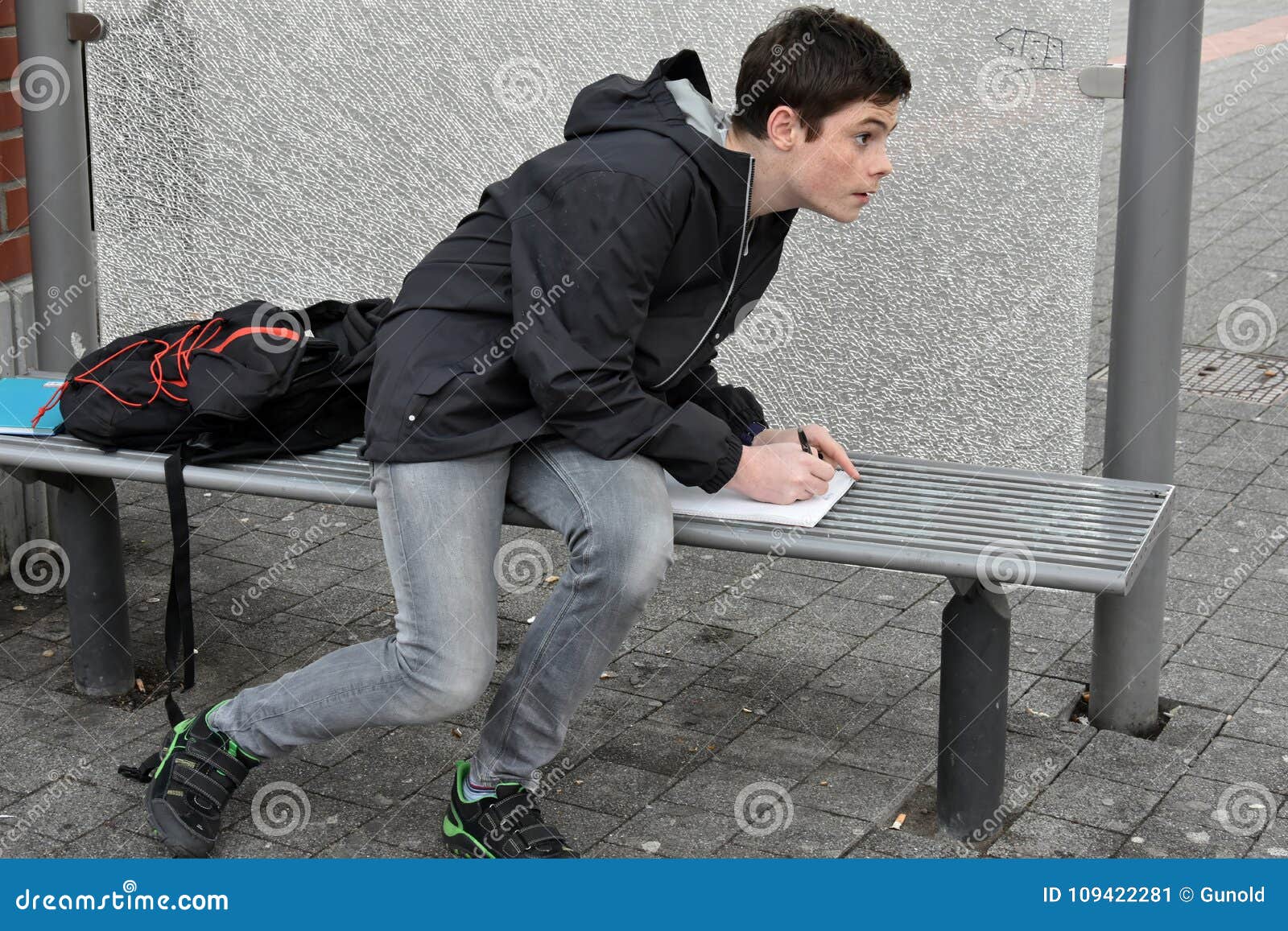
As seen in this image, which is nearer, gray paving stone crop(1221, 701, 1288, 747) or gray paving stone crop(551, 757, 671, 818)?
gray paving stone crop(551, 757, 671, 818)

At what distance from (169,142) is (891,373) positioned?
7.40 ft

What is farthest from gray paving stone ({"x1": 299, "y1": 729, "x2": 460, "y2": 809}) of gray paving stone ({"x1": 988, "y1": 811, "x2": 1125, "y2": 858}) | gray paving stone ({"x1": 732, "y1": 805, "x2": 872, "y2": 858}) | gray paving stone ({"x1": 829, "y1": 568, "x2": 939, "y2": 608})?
gray paving stone ({"x1": 829, "y1": 568, "x2": 939, "y2": 608})

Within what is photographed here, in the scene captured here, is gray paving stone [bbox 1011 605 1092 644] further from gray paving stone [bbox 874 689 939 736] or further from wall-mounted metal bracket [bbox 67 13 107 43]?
wall-mounted metal bracket [bbox 67 13 107 43]

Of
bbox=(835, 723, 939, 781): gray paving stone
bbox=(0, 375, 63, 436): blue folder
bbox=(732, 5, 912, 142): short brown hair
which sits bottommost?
bbox=(835, 723, 939, 781): gray paving stone

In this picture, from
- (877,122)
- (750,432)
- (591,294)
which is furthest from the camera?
(750,432)

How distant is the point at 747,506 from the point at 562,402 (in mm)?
439

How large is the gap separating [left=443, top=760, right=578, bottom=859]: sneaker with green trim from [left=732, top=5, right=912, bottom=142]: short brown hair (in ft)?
4.19

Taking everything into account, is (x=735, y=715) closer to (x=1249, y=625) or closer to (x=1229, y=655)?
(x=1229, y=655)

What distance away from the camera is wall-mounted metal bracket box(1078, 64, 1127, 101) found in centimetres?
335

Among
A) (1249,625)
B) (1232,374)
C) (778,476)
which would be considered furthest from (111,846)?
(1232,374)

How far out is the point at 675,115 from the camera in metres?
2.89

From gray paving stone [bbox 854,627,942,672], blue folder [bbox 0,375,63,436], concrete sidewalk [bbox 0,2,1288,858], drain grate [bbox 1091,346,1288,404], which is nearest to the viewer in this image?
concrete sidewalk [bbox 0,2,1288,858]

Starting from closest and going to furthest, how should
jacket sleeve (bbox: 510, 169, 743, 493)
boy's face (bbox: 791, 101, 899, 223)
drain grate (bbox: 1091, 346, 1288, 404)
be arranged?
1. jacket sleeve (bbox: 510, 169, 743, 493)
2. boy's face (bbox: 791, 101, 899, 223)
3. drain grate (bbox: 1091, 346, 1288, 404)

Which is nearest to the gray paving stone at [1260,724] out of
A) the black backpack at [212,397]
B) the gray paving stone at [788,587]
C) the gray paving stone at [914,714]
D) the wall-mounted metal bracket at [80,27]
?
the gray paving stone at [914,714]
